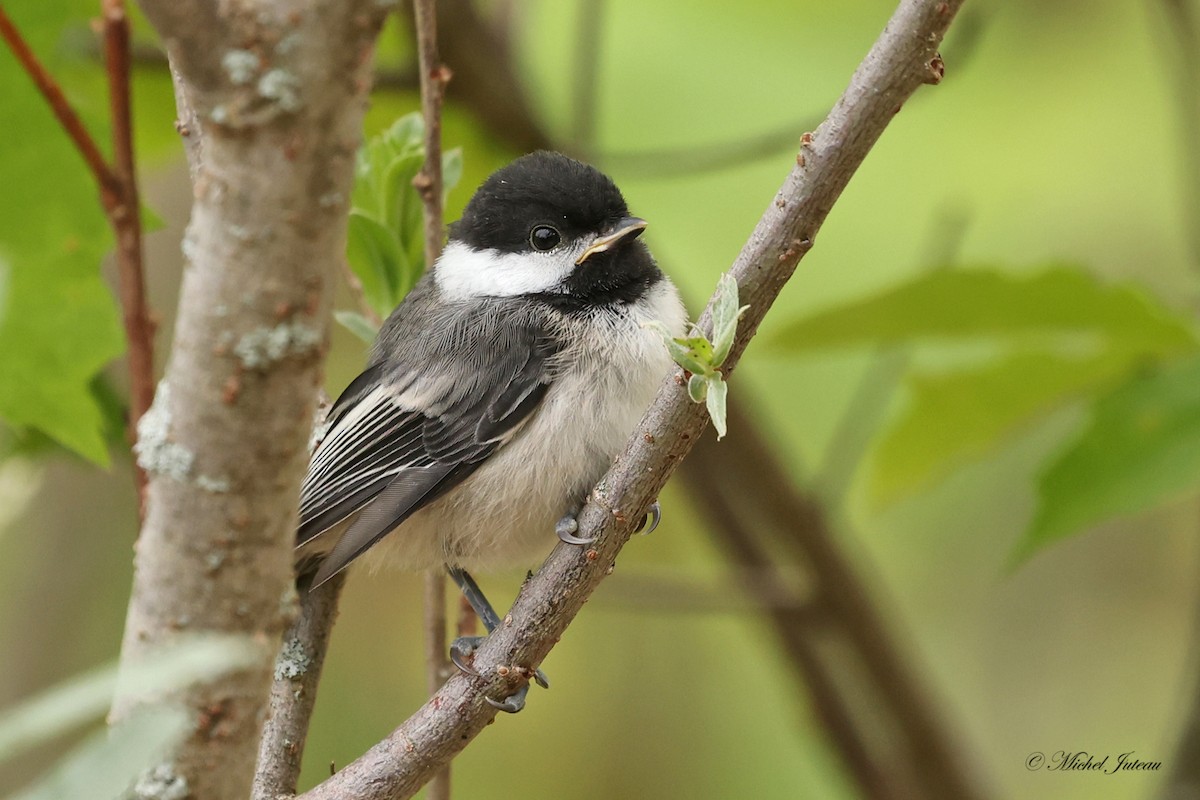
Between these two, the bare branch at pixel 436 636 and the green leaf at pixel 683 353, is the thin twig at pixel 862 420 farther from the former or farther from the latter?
the green leaf at pixel 683 353

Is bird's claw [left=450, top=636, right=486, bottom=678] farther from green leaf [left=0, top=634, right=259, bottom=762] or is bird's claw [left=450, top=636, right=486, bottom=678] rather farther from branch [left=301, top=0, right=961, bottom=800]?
green leaf [left=0, top=634, right=259, bottom=762]

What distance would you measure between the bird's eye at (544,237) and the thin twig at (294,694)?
68 centimetres

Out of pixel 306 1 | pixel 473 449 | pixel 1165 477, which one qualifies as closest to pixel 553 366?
pixel 473 449

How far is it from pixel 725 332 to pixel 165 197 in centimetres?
285

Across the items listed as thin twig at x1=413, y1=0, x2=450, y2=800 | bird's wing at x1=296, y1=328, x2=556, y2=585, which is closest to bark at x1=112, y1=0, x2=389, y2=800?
thin twig at x1=413, y1=0, x2=450, y2=800

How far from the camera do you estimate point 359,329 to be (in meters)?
1.89

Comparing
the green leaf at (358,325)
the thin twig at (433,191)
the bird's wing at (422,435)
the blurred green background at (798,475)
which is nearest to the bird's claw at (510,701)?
the thin twig at (433,191)

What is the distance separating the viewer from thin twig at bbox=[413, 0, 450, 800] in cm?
169

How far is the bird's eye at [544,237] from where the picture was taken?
6.88ft

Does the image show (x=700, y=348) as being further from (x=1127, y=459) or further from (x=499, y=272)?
(x=499, y=272)

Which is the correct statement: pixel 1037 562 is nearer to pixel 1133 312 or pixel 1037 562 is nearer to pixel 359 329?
pixel 1133 312

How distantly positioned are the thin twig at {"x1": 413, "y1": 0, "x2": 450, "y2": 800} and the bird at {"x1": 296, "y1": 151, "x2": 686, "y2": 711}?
0.32 ft

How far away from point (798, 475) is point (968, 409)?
3.16 ft

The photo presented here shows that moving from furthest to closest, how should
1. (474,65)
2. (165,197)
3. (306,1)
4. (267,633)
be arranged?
(165,197) → (474,65) → (267,633) → (306,1)
